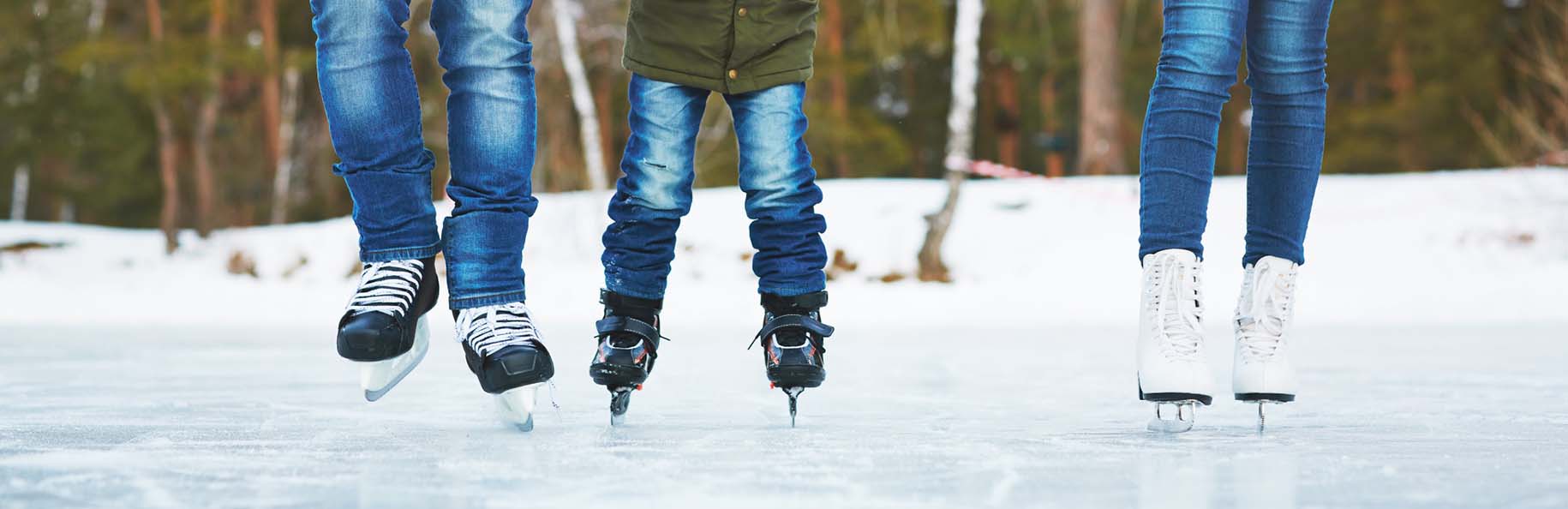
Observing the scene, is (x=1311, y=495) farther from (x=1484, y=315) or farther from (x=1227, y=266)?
(x=1227, y=266)

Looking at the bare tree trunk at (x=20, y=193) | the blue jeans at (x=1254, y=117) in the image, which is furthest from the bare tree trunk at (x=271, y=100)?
the blue jeans at (x=1254, y=117)

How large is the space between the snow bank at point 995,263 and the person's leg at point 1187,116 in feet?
12.0

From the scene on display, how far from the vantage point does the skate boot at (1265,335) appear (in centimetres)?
197

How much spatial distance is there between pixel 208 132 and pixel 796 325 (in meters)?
12.6

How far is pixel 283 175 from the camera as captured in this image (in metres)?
14.6

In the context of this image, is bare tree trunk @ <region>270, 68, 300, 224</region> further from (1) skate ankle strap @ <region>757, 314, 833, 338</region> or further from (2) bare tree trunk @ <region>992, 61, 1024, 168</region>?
(1) skate ankle strap @ <region>757, 314, 833, 338</region>

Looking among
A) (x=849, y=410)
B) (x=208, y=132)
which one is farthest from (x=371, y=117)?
(x=208, y=132)

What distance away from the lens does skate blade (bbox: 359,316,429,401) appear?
1.97 meters

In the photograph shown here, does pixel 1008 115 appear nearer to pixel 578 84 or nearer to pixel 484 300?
pixel 578 84

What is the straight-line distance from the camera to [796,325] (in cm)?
213

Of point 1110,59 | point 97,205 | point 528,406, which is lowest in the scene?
point 97,205

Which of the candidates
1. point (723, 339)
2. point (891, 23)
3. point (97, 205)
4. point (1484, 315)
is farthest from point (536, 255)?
point (97, 205)

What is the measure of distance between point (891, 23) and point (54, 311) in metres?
5.38

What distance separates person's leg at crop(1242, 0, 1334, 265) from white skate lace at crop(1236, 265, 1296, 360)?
0.03 m
